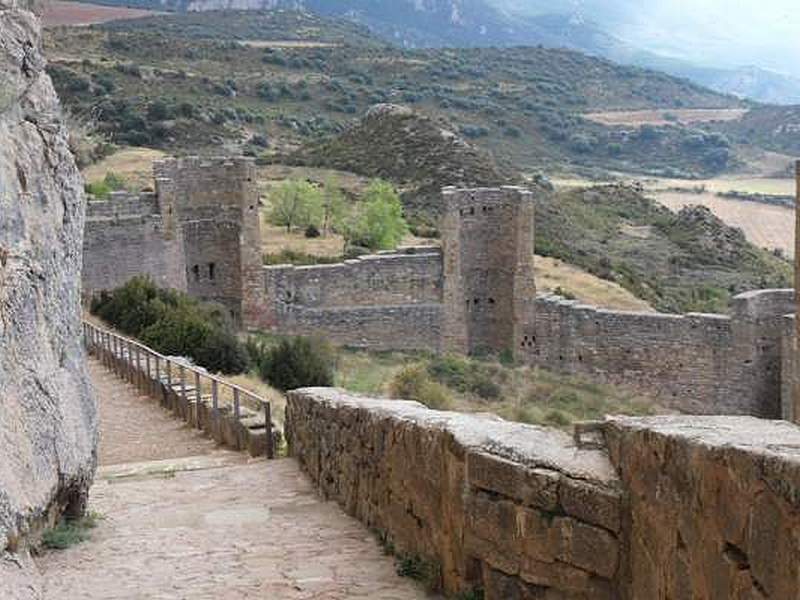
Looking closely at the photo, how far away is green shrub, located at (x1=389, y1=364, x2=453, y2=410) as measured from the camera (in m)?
19.7

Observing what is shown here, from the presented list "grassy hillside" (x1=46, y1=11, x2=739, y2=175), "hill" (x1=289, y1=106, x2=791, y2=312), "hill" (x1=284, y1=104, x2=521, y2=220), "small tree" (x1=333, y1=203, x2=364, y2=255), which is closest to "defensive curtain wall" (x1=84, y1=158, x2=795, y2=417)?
"small tree" (x1=333, y1=203, x2=364, y2=255)

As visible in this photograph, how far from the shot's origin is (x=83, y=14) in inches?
3511

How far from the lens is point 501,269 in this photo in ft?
88.8

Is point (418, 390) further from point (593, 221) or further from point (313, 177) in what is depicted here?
point (593, 221)

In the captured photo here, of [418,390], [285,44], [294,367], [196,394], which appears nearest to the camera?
[196,394]

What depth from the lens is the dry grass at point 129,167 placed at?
39.1 metres

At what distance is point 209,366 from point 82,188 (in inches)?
446

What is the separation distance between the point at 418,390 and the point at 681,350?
626cm

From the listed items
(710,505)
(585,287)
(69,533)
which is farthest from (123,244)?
(710,505)

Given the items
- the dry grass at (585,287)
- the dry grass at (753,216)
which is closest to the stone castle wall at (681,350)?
the dry grass at (585,287)

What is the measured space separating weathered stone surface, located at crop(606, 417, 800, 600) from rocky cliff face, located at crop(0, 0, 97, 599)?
269 cm

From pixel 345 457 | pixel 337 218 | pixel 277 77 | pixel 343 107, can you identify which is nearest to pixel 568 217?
pixel 337 218

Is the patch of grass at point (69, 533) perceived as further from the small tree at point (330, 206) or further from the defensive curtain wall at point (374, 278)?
the small tree at point (330, 206)

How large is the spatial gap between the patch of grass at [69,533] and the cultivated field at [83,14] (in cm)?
7218
